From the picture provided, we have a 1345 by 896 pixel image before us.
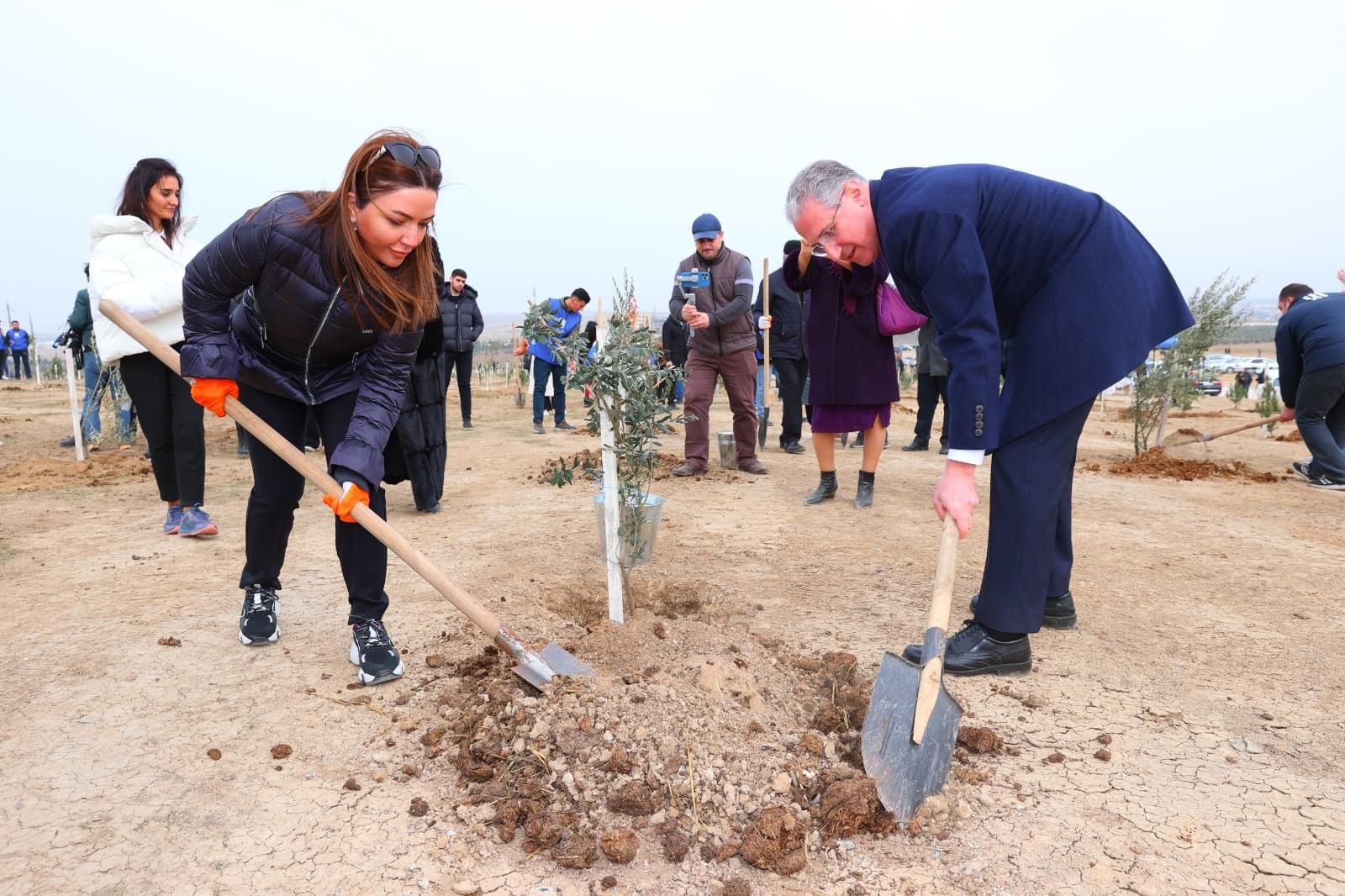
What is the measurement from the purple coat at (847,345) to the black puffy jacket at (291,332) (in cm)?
294

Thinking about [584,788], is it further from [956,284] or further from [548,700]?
[956,284]

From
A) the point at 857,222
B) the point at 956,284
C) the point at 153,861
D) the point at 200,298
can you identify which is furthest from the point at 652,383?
the point at 153,861

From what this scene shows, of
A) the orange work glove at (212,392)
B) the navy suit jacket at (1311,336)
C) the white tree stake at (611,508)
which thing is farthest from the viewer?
the navy suit jacket at (1311,336)

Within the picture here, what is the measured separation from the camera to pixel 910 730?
2105mm

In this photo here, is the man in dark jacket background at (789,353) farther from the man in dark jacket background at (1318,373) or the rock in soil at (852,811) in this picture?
the rock in soil at (852,811)

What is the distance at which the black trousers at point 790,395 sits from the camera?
7824 mm

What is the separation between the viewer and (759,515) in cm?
518

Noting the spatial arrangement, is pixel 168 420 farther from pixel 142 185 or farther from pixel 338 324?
pixel 338 324

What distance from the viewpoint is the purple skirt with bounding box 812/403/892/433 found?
5039 millimetres

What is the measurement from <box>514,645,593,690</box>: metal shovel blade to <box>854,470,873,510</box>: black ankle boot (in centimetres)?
308

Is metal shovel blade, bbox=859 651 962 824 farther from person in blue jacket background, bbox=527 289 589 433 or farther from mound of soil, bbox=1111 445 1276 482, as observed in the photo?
person in blue jacket background, bbox=527 289 589 433

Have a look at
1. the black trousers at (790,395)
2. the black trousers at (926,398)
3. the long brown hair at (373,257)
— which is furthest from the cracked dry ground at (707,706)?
the black trousers at (926,398)

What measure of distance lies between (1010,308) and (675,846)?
1.96 metres

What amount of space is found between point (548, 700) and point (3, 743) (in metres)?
1.60
